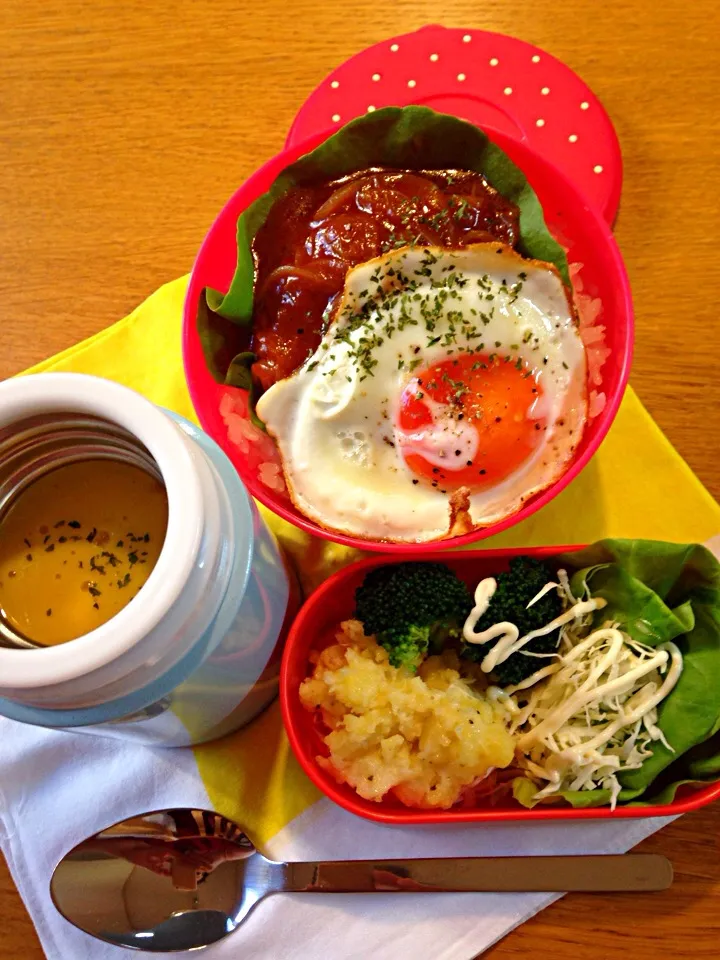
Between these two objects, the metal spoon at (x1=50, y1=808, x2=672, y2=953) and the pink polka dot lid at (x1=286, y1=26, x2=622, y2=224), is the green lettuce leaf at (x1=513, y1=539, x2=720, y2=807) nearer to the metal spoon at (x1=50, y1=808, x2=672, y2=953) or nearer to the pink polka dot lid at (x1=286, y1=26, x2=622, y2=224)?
the metal spoon at (x1=50, y1=808, x2=672, y2=953)

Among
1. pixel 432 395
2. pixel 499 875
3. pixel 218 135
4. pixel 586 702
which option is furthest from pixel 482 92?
pixel 499 875

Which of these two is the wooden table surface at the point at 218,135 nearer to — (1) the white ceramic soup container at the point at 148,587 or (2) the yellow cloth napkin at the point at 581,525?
(2) the yellow cloth napkin at the point at 581,525

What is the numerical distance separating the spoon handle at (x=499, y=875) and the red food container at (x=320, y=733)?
0.29 feet

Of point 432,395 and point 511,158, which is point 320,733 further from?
point 511,158

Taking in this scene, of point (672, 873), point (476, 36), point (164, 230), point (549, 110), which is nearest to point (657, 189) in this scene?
point (549, 110)

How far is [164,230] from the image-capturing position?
1.54 m

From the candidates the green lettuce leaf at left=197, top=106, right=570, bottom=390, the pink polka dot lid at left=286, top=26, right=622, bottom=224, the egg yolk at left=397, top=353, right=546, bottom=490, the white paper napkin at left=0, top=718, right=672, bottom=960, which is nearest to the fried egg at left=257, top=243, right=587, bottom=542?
the egg yolk at left=397, top=353, right=546, bottom=490

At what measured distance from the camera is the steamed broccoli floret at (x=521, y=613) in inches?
47.4

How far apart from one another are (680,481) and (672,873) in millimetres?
644

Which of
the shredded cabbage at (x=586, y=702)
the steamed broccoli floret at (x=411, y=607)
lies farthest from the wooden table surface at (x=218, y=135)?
the steamed broccoli floret at (x=411, y=607)

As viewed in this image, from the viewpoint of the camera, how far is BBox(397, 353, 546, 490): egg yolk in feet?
4.40

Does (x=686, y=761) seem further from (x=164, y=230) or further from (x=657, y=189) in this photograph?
(x=164, y=230)

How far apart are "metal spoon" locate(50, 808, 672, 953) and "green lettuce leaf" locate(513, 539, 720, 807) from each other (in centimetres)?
13

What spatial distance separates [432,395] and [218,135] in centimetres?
74
